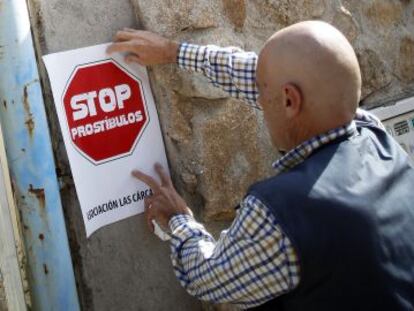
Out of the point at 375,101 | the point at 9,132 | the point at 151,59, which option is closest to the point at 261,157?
the point at 151,59

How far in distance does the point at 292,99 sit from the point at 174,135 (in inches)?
23.0

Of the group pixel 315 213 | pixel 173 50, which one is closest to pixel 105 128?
pixel 173 50

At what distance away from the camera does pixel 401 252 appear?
1.40 metres

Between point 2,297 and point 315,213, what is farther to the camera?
point 2,297

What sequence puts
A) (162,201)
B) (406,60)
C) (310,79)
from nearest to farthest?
(310,79) < (162,201) < (406,60)

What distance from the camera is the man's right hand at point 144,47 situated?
1.86 metres

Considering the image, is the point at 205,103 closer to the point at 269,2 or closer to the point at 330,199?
the point at 269,2

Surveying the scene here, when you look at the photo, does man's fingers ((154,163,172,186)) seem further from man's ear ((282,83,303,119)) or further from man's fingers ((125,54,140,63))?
man's ear ((282,83,303,119))

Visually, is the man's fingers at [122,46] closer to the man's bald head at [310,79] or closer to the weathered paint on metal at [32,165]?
the weathered paint on metal at [32,165]

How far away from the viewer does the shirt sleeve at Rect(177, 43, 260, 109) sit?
6.22ft

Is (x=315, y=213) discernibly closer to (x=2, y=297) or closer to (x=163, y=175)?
(x=163, y=175)

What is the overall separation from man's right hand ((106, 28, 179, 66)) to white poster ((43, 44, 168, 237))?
0.12 ft

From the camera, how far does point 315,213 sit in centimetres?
132

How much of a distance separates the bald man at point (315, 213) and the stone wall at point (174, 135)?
0.38 meters
